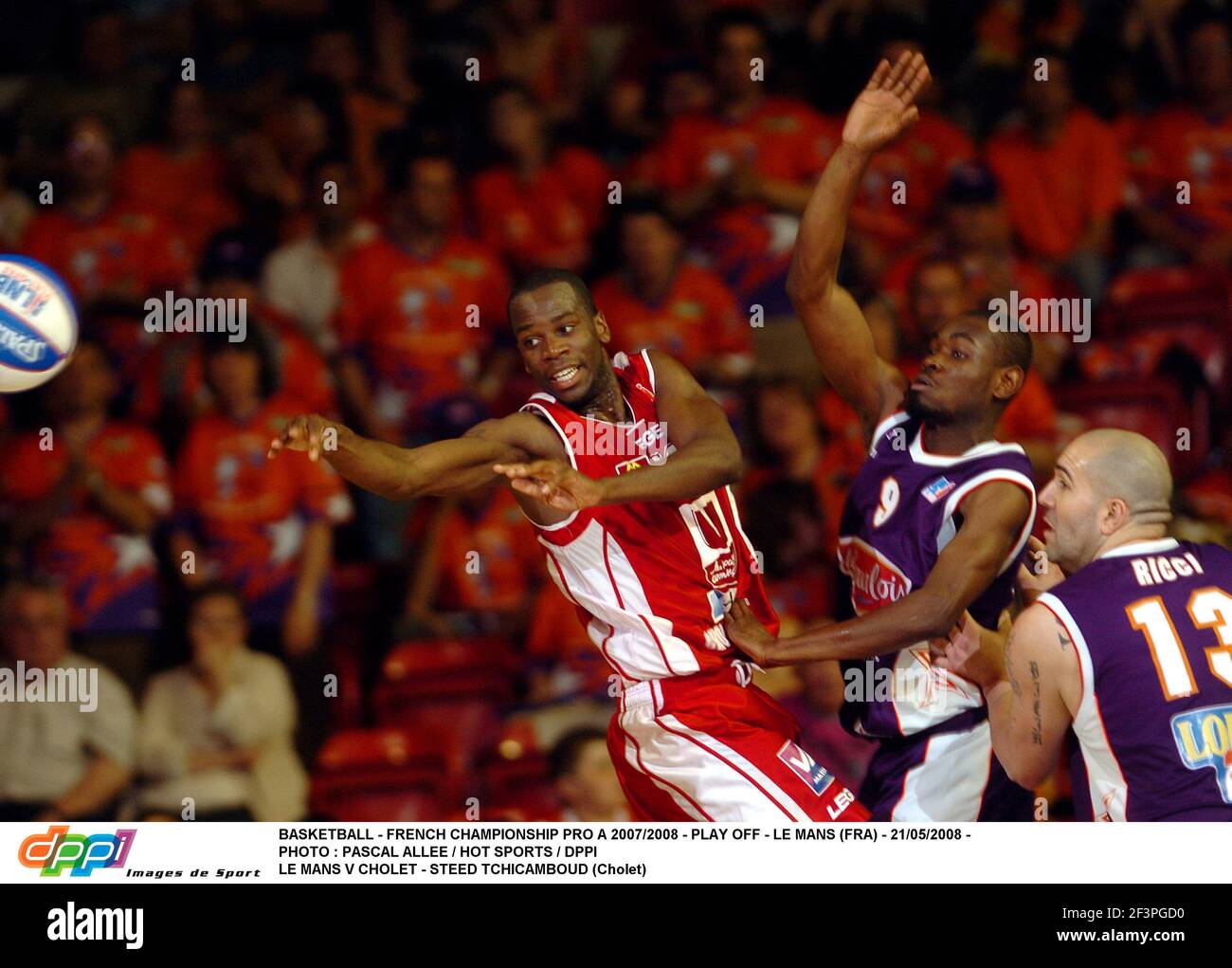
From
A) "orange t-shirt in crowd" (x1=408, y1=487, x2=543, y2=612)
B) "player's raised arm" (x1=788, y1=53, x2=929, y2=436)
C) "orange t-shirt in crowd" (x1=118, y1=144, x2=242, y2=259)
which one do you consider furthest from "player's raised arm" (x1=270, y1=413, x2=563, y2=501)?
"orange t-shirt in crowd" (x1=118, y1=144, x2=242, y2=259)

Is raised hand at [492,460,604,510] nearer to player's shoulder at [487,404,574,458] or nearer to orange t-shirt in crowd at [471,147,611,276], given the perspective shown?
player's shoulder at [487,404,574,458]

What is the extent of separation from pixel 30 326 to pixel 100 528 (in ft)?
6.29

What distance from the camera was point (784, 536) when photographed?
612cm

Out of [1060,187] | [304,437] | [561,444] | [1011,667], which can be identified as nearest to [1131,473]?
[1011,667]

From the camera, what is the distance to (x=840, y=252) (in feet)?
15.0

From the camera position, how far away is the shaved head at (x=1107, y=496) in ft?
13.1

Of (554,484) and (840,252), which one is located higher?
(840,252)

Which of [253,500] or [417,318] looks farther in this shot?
[417,318]

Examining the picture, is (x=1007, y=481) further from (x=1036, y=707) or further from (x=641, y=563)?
(x=641, y=563)

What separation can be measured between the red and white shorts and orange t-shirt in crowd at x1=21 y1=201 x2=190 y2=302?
3589 millimetres

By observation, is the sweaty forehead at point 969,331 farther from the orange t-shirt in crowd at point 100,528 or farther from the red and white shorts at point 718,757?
the orange t-shirt in crowd at point 100,528

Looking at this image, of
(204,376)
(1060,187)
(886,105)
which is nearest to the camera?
(886,105)
